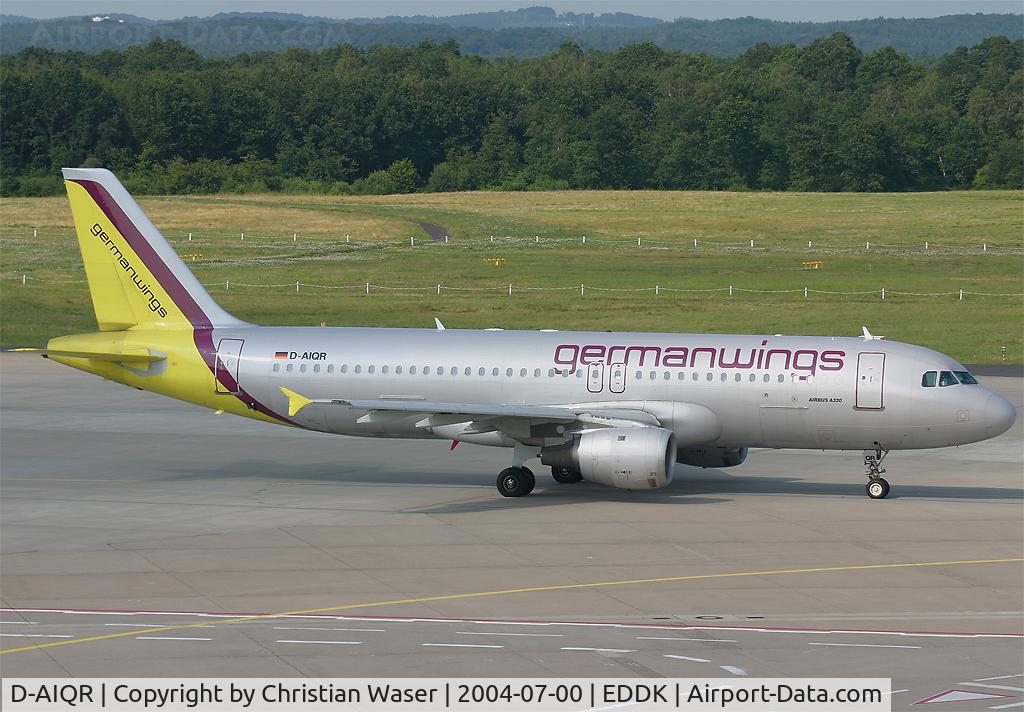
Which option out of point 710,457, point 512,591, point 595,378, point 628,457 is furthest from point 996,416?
point 512,591

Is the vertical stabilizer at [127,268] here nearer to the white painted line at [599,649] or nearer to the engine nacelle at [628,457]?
the engine nacelle at [628,457]

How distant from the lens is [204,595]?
2845 cm

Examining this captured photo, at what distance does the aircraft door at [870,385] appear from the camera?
37562mm

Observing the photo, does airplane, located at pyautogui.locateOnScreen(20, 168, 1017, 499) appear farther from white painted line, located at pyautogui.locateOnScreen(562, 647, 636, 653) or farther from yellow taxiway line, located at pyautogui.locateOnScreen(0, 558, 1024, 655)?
white painted line, located at pyautogui.locateOnScreen(562, 647, 636, 653)

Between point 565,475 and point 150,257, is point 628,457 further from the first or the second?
point 150,257

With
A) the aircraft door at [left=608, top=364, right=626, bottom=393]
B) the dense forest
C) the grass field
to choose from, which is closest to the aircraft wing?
the aircraft door at [left=608, top=364, right=626, bottom=393]

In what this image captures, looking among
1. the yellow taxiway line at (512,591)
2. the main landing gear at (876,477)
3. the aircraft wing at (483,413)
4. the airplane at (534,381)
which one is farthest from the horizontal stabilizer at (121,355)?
the main landing gear at (876,477)

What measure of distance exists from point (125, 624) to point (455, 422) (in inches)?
522

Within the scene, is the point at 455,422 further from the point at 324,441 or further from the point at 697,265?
the point at 697,265

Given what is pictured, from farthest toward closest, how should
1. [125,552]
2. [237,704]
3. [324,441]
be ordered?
[324,441] → [125,552] → [237,704]

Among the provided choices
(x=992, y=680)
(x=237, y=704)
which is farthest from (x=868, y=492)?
(x=237, y=704)

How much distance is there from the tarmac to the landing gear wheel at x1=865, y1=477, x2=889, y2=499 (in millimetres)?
709

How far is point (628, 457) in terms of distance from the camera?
36.1 m

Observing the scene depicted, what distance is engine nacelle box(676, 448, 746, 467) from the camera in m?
39.7
